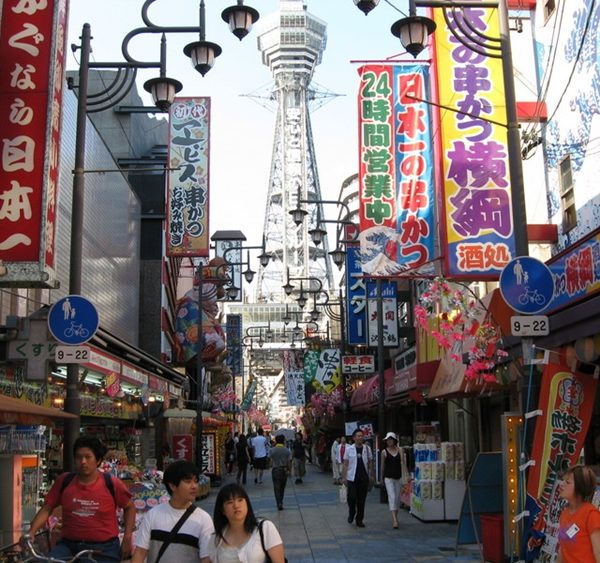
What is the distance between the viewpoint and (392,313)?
27.8 metres

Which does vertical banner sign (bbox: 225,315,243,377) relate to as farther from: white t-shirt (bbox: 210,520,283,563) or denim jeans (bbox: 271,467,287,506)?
white t-shirt (bbox: 210,520,283,563)

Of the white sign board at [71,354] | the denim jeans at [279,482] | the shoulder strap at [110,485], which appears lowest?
the denim jeans at [279,482]

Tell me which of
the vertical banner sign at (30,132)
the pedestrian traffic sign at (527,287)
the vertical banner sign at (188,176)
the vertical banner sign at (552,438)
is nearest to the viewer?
the vertical banner sign at (552,438)

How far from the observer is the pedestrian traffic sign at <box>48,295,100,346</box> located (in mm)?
10875

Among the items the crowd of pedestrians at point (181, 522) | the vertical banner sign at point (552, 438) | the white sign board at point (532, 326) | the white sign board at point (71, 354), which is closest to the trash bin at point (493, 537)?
the vertical banner sign at point (552, 438)

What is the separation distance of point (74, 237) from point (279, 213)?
570 ft

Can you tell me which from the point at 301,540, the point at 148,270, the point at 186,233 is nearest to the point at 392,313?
the point at 186,233

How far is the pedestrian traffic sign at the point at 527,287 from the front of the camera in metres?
9.39

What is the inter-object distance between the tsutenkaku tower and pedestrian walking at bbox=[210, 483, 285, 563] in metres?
167

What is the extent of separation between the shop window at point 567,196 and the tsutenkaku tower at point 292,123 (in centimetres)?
15885

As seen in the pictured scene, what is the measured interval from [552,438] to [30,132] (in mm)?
7388

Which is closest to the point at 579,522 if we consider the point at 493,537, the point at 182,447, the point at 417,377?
the point at 493,537

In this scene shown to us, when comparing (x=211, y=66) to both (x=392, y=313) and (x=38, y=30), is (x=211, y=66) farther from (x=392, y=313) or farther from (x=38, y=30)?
(x=392, y=313)

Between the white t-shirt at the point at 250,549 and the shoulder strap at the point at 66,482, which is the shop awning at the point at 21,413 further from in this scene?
the white t-shirt at the point at 250,549
